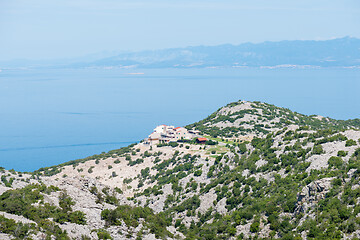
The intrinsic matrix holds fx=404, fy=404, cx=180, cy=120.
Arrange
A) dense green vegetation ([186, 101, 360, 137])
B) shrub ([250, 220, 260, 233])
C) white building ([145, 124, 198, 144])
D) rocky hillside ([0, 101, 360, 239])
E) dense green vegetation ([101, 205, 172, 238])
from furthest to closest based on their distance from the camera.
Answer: dense green vegetation ([186, 101, 360, 137]) → white building ([145, 124, 198, 144]) → shrub ([250, 220, 260, 233]) → dense green vegetation ([101, 205, 172, 238]) → rocky hillside ([0, 101, 360, 239])

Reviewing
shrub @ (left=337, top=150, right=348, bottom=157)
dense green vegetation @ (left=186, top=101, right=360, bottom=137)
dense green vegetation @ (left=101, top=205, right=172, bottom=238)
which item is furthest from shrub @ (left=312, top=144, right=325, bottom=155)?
dense green vegetation @ (left=186, top=101, right=360, bottom=137)

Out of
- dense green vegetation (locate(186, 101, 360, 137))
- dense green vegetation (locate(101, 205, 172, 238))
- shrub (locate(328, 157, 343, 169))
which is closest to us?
dense green vegetation (locate(101, 205, 172, 238))

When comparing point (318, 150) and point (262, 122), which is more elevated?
point (318, 150)

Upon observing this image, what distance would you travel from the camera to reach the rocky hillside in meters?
29.0

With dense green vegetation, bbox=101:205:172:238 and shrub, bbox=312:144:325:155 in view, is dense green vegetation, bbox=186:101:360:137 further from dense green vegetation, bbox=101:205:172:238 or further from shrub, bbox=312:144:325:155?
dense green vegetation, bbox=101:205:172:238

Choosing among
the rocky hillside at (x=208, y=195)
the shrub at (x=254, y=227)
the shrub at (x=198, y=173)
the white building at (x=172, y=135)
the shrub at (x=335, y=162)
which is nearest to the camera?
the rocky hillside at (x=208, y=195)

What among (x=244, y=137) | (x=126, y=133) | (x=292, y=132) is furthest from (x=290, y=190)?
(x=126, y=133)

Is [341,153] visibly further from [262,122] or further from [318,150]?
[262,122]

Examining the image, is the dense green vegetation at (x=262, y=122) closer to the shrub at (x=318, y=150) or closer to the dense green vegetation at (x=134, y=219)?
the shrub at (x=318, y=150)

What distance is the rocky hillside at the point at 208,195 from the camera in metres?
29.0

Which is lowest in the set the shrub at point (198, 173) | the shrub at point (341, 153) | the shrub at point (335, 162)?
the shrub at point (198, 173)

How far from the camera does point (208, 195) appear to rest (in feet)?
158

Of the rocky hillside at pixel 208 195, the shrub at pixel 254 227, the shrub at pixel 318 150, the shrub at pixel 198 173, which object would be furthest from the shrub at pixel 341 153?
the shrub at pixel 198 173

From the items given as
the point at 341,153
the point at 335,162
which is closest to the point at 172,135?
the point at 341,153
